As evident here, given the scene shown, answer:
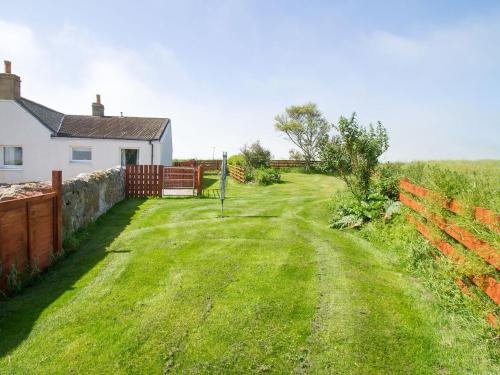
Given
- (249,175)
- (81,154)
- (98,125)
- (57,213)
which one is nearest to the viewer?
(57,213)

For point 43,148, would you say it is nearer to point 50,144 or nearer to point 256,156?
point 50,144

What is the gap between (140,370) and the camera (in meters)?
3.87

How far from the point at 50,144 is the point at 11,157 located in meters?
2.76

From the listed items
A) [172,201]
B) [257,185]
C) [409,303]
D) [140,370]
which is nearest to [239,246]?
[409,303]

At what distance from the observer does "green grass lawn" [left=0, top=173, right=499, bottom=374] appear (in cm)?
404

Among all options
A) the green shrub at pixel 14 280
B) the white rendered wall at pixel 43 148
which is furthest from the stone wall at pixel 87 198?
the white rendered wall at pixel 43 148

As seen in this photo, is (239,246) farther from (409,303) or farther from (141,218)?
(141,218)

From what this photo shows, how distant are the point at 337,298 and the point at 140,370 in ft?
10.1

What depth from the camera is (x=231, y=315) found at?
4.94m

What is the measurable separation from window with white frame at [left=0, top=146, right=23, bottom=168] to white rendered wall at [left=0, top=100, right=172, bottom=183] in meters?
0.37

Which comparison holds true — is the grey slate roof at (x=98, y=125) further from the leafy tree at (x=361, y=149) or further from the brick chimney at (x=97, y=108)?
the leafy tree at (x=361, y=149)

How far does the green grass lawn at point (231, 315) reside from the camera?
4.04m

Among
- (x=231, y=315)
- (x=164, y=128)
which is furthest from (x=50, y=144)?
(x=231, y=315)

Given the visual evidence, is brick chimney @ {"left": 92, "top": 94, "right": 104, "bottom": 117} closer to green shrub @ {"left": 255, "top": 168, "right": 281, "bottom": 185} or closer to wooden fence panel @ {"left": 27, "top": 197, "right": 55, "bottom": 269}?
green shrub @ {"left": 255, "top": 168, "right": 281, "bottom": 185}
